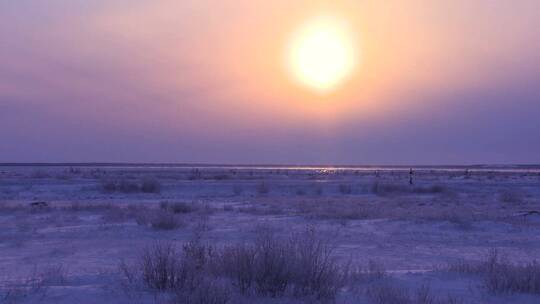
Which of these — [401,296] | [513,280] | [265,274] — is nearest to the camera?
[401,296]

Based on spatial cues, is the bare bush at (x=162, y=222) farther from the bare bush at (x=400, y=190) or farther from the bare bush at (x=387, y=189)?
the bare bush at (x=400, y=190)

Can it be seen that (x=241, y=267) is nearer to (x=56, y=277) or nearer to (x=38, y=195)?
(x=56, y=277)

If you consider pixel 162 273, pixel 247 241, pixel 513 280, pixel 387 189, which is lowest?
pixel 247 241

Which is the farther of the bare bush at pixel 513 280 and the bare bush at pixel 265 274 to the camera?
the bare bush at pixel 513 280

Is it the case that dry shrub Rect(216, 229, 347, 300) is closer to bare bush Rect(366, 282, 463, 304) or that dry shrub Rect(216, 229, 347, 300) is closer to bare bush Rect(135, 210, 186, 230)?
bare bush Rect(366, 282, 463, 304)

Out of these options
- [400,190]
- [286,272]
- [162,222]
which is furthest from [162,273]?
[400,190]

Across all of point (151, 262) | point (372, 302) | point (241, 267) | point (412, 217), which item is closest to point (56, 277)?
point (151, 262)

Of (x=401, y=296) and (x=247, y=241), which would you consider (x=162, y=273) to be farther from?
(x=247, y=241)

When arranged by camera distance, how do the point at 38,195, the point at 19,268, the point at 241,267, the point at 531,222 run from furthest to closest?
the point at 38,195
the point at 531,222
the point at 19,268
the point at 241,267

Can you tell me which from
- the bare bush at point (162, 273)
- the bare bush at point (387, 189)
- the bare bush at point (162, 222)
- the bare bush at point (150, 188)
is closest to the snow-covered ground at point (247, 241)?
the bare bush at point (162, 222)

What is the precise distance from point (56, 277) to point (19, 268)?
9.07 ft

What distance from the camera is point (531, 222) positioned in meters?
25.3

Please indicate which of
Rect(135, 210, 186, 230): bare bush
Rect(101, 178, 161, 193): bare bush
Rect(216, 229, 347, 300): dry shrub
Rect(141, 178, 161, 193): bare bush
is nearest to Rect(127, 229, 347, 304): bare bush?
Rect(216, 229, 347, 300): dry shrub

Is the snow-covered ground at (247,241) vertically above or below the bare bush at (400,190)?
below
